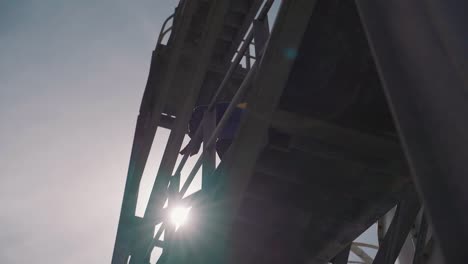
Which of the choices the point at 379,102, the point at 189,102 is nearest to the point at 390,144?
the point at 379,102

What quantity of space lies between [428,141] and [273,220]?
4.25 metres

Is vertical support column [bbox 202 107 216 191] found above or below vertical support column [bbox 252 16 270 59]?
below

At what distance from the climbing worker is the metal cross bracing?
183 millimetres

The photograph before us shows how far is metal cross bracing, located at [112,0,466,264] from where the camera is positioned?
3.54 meters

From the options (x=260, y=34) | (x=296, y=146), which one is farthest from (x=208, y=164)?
(x=260, y=34)

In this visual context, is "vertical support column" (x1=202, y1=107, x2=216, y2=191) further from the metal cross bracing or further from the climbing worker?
the climbing worker

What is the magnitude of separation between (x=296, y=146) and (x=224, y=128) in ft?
4.42

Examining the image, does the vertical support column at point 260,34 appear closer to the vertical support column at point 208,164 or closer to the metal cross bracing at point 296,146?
the metal cross bracing at point 296,146

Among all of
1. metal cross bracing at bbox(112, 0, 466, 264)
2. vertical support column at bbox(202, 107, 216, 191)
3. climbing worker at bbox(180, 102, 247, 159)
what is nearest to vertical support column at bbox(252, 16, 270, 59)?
metal cross bracing at bbox(112, 0, 466, 264)

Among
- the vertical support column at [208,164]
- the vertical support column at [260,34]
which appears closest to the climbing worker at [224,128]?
the vertical support column at [208,164]

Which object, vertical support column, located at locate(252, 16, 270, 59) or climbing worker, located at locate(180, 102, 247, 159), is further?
climbing worker, located at locate(180, 102, 247, 159)

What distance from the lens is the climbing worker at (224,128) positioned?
524cm

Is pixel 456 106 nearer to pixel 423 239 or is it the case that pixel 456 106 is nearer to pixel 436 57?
pixel 436 57

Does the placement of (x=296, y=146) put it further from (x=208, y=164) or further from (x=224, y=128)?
(x=208, y=164)
